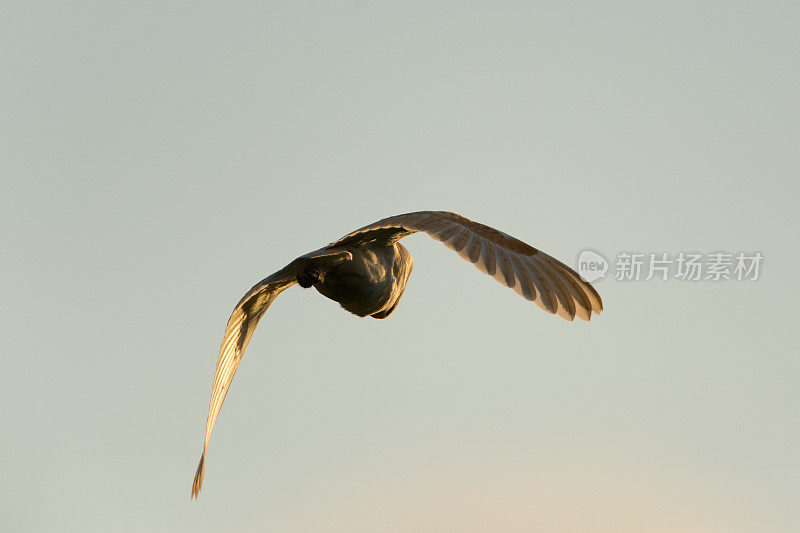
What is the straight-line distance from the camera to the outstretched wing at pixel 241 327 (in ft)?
16.3

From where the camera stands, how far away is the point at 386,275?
5.49 meters

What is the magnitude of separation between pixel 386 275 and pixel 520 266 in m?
1.36

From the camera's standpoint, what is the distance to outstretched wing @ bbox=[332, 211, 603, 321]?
418 cm

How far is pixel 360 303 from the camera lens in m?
5.40

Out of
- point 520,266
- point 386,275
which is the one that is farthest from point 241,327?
point 520,266

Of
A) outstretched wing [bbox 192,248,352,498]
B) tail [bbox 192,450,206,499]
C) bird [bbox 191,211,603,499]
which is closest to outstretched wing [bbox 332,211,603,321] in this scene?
bird [bbox 191,211,603,499]

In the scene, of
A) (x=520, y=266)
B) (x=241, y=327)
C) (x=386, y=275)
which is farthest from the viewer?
(x=386, y=275)

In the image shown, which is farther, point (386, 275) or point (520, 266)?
point (386, 275)

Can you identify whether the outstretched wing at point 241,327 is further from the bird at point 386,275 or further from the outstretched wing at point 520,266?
the outstretched wing at point 520,266

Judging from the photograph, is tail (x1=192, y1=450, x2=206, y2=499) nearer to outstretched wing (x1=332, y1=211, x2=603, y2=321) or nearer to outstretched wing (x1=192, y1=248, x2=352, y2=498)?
outstretched wing (x1=192, y1=248, x2=352, y2=498)

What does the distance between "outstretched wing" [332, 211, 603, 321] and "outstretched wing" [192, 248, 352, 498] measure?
667 millimetres

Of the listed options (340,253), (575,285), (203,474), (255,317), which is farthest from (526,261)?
(203,474)

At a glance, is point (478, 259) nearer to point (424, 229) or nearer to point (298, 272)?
point (424, 229)

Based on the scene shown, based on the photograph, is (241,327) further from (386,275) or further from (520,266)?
(520,266)
